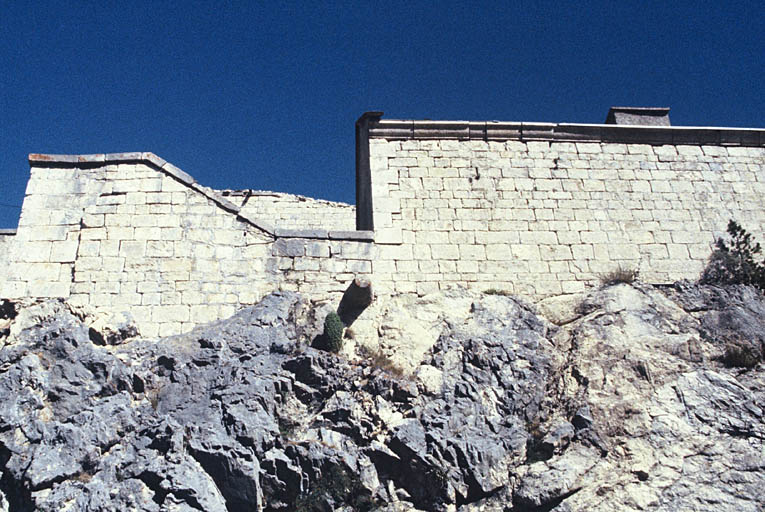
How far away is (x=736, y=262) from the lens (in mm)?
9602

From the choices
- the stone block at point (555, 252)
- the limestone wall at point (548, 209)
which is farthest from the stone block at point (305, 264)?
the stone block at point (555, 252)

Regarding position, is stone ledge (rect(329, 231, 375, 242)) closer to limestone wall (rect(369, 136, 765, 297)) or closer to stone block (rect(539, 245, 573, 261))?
limestone wall (rect(369, 136, 765, 297))

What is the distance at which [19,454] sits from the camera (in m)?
6.79

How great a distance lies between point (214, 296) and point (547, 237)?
16.2 feet

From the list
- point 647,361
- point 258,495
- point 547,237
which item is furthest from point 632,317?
point 258,495

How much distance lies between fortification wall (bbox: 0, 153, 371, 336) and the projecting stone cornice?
2115 mm

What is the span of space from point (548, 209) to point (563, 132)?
1.53 metres

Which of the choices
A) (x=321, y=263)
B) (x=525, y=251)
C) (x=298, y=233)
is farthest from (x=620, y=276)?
(x=298, y=233)

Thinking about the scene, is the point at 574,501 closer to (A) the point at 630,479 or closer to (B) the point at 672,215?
(A) the point at 630,479

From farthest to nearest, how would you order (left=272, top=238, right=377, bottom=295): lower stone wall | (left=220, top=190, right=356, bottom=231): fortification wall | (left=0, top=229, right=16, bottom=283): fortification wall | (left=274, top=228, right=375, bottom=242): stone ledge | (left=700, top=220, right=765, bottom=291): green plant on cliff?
(left=220, top=190, right=356, bottom=231): fortification wall → (left=700, top=220, right=765, bottom=291): green plant on cliff → (left=274, top=228, right=375, bottom=242): stone ledge → (left=272, top=238, right=377, bottom=295): lower stone wall → (left=0, top=229, right=16, bottom=283): fortification wall

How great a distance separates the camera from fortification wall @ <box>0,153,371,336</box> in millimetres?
8586

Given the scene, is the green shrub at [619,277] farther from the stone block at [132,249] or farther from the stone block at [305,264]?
the stone block at [132,249]

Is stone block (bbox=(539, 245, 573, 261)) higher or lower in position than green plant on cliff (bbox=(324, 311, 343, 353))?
higher

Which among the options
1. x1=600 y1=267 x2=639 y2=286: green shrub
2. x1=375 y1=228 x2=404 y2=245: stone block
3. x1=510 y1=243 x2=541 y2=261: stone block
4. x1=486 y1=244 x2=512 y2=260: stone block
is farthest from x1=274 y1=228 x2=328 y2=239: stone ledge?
x1=600 y1=267 x2=639 y2=286: green shrub
